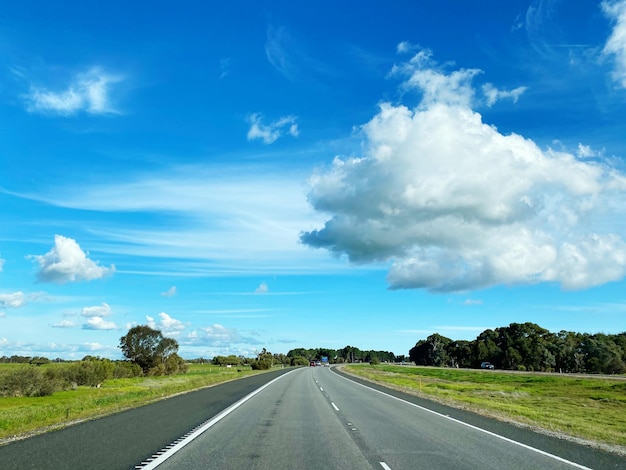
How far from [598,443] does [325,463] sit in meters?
8.63

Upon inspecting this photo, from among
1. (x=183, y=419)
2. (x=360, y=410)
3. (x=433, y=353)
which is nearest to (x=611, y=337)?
(x=433, y=353)

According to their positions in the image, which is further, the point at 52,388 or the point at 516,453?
the point at 52,388

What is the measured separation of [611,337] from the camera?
114562 millimetres

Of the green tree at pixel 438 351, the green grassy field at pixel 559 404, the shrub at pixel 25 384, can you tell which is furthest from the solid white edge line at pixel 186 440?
the green tree at pixel 438 351

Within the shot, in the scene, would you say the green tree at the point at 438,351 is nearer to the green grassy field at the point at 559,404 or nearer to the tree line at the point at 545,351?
the tree line at the point at 545,351

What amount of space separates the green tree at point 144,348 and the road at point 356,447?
84104mm

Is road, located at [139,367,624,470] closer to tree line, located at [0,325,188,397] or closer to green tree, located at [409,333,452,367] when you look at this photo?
tree line, located at [0,325,188,397]

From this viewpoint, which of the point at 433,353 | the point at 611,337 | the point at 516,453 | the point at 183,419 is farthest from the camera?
the point at 433,353

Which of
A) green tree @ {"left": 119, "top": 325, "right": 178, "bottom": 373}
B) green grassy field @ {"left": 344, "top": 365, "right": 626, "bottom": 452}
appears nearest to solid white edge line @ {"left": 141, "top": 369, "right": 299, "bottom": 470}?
green grassy field @ {"left": 344, "top": 365, "right": 626, "bottom": 452}

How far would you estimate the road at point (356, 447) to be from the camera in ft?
30.8

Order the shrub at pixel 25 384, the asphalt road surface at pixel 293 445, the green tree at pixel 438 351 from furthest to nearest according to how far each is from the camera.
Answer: the green tree at pixel 438 351 → the shrub at pixel 25 384 → the asphalt road surface at pixel 293 445

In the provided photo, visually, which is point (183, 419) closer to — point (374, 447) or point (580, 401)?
point (374, 447)

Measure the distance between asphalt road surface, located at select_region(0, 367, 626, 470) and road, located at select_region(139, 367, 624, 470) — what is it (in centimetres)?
2

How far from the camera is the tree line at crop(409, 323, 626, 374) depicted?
9862 centimetres
